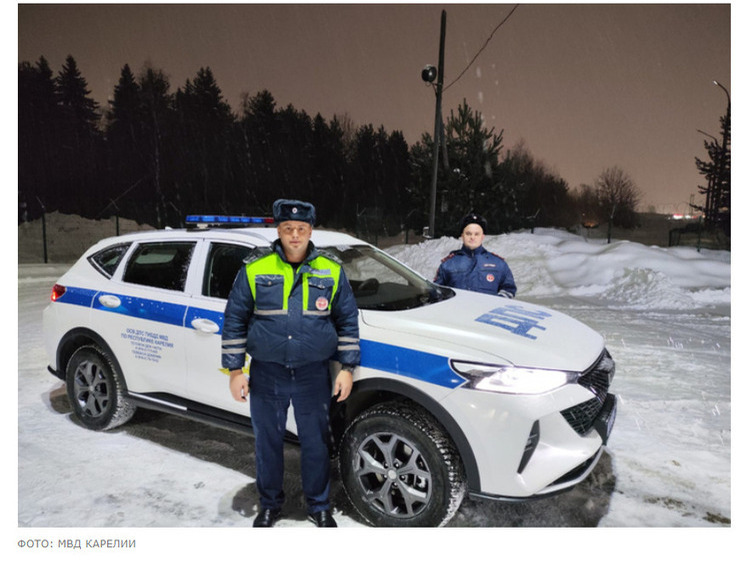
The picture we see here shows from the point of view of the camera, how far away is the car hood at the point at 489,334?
270 cm

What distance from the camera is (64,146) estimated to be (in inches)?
1416

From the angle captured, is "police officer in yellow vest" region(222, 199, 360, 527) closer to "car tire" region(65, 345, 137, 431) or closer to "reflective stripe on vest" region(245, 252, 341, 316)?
"reflective stripe on vest" region(245, 252, 341, 316)

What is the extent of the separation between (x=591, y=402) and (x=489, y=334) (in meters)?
0.61

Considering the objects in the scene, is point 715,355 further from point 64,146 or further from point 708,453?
point 64,146

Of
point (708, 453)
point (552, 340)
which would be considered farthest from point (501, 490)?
point (708, 453)

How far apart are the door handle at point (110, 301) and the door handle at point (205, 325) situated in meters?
0.87

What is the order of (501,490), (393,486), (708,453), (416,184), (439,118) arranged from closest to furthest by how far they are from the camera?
(501,490), (393,486), (708,453), (439,118), (416,184)

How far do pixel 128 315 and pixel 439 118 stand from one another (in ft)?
40.1

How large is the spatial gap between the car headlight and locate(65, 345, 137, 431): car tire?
8.81 feet

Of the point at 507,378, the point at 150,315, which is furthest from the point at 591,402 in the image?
the point at 150,315

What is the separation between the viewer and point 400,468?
9.19 ft

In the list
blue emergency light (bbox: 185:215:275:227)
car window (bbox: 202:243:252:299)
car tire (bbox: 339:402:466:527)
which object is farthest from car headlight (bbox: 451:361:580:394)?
blue emergency light (bbox: 185:215:275:227)

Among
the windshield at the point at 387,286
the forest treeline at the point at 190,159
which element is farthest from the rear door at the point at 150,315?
the forest treeline at the point at 190,159

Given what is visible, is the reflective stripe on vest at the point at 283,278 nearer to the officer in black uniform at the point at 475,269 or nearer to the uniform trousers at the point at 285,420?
the uniform trousers at the point at 285,420
